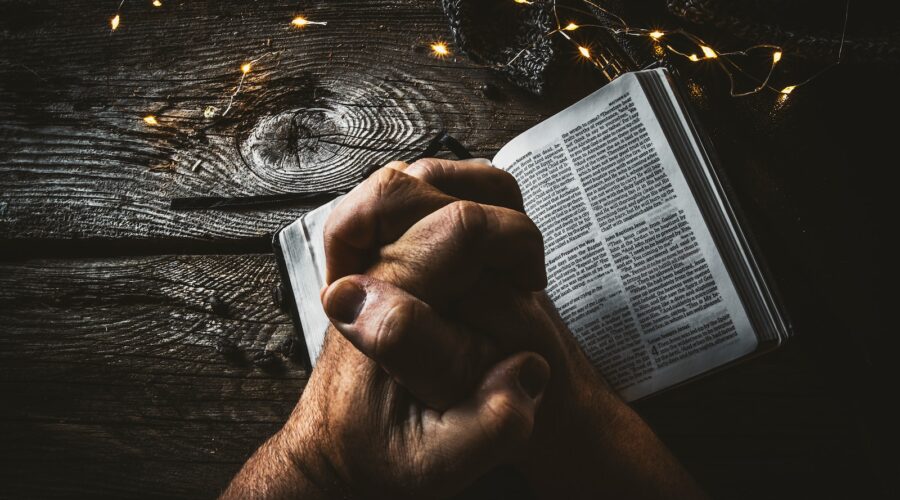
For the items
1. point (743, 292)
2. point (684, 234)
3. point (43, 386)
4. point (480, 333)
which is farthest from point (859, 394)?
point (43, 386)

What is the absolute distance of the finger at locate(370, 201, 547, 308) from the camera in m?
0.59

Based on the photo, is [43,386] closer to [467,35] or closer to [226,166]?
[226,166]

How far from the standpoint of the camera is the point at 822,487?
2.79 feet

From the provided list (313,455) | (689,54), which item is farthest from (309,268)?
(689,54)

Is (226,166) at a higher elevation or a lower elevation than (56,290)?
higher

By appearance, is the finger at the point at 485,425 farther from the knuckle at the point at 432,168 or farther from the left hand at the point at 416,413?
the knuckle at the point at 432,168

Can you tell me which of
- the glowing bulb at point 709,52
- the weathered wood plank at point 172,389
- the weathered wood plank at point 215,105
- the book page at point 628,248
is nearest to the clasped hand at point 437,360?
the book page at point 628,248

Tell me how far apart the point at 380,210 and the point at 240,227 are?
561mm

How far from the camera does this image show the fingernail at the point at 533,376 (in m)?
0.60

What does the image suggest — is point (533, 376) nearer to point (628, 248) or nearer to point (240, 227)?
point (628, 248)

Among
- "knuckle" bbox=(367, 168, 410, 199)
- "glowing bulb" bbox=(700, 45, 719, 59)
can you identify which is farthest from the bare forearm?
"glowing bulb" bbox=(700, 45, 719, 59)

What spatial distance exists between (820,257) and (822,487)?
40 centimetres

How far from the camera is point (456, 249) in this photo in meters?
0.59

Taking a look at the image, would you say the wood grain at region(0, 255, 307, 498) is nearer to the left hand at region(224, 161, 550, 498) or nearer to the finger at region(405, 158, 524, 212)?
the left hand at region(224, 161, 550, 498)
